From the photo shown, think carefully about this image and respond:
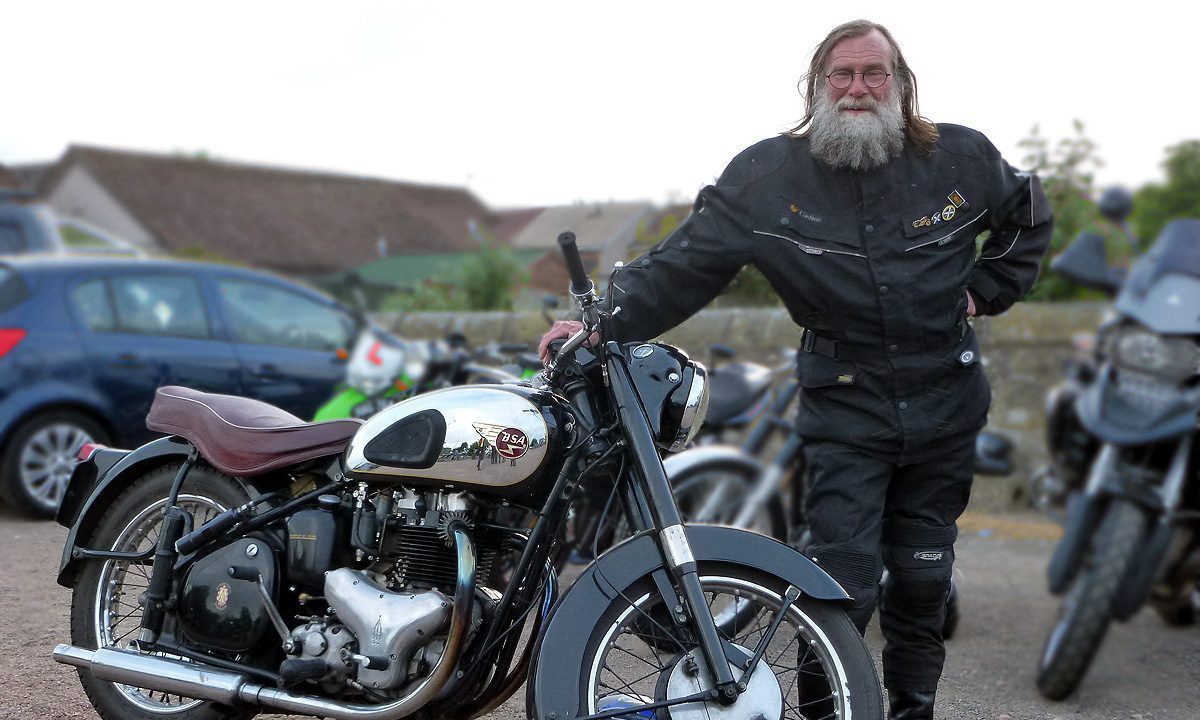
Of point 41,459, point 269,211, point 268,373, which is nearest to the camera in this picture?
point 41,459

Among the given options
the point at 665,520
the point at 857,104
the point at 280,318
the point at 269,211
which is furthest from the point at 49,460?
the point at 269,211

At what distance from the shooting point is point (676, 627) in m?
2.54

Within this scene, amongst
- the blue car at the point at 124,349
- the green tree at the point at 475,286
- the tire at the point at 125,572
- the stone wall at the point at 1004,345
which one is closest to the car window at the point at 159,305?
the blue car at the point at 124,349

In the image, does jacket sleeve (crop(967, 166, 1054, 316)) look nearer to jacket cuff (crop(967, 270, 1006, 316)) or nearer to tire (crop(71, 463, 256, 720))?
jacket cuff (crop(967, 270, 1006, 316))

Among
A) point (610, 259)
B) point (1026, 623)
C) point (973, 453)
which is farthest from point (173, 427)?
point (1026, 623)

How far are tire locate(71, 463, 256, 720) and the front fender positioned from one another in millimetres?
1966

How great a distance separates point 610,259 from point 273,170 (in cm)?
4313

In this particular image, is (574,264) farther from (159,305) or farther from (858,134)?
(159,305)

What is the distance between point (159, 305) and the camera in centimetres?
634

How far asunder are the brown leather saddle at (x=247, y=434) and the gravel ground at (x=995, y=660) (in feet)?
2.95

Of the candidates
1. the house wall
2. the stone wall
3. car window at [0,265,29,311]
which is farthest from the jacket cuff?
the house wall

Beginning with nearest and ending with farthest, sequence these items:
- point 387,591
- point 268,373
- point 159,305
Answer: point 387,591 < point 159,305 < point 268,373

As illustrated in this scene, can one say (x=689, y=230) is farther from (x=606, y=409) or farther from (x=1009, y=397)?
(x=1009, y=397)

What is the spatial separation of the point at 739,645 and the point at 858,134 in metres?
1.40
